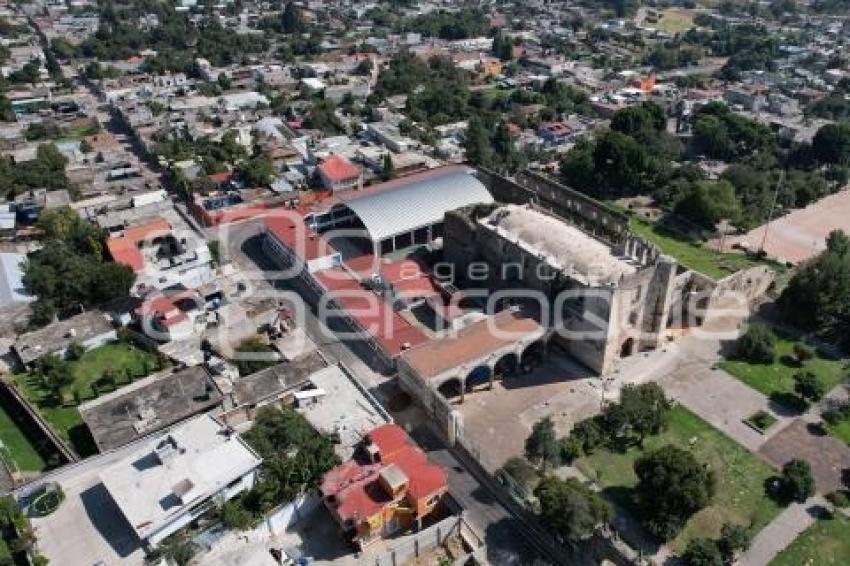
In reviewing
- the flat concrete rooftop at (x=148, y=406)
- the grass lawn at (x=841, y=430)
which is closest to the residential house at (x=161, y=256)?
the flat concrete rooftop at (x=148, y=406)

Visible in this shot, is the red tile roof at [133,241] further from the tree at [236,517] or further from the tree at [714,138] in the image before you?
the tree at [714,138]

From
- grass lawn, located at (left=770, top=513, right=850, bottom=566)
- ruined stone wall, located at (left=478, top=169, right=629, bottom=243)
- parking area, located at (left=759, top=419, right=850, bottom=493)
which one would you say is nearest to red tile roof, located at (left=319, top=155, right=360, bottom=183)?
ruined stone wall, located at (left=478, top=169, right=629, bottom=243)

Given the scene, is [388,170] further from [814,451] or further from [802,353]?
[814,451]

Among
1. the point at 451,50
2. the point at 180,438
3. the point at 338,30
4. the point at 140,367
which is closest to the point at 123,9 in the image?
the point at 338,30

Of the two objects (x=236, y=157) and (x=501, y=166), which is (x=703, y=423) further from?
(x=236, y=157)

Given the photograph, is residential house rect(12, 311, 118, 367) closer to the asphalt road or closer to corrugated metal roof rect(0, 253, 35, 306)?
corrugated metal roof rect(0, 253, 35, 306)

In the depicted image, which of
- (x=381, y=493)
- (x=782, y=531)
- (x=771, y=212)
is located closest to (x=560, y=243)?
(x=782, y=531)

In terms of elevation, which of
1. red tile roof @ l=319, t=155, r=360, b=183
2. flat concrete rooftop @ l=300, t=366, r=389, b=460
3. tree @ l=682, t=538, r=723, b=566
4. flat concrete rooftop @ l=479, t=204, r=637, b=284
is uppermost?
flat concrete rooftop @ l=479, t=204, r=637, b=284
